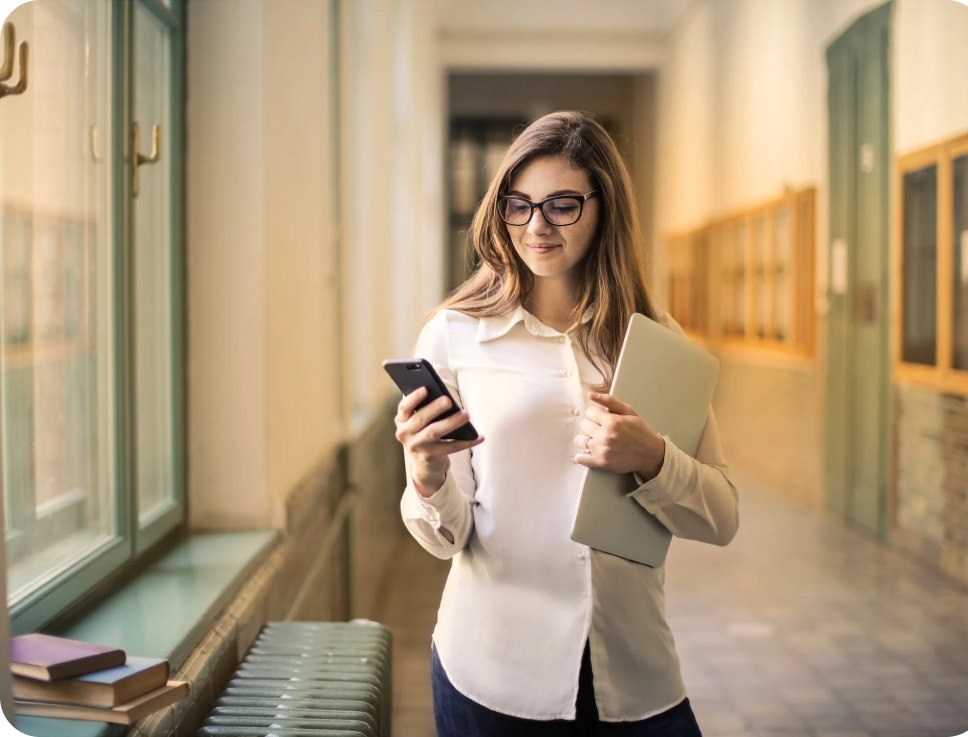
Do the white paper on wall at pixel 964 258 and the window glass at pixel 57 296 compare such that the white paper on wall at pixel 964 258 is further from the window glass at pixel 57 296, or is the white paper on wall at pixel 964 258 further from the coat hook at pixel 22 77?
the coat hook at pixel 22 77

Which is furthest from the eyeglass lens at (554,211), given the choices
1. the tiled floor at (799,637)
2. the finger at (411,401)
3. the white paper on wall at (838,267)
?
the white paper on wall at (838,267)

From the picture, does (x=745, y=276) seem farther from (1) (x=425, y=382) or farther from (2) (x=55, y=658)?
(2) (x=55, y=658)

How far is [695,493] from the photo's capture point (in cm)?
159

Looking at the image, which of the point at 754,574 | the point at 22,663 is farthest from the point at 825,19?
the point at 22,663

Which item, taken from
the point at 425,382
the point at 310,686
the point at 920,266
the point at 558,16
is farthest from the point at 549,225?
the point at 558,16

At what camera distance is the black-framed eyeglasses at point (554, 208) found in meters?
1.60

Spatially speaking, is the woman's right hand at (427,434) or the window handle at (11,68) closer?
the window handle at (11,68)

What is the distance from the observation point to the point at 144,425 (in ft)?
7.50

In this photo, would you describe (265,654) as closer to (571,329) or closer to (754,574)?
(571,329)

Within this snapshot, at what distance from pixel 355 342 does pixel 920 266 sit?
3.56 metres

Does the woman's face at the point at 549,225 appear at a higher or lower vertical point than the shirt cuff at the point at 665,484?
higher

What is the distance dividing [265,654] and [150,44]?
1.54 meters

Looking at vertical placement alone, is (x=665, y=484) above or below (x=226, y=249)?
below

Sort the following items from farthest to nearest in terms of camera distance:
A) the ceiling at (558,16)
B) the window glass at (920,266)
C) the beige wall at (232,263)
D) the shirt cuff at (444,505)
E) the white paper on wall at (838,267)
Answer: the ceiling at (558,16), the white paper on wall at (838,267), the window glass at (920,266), the beige wall at (232,263), the shirt cuff at (444,505)
